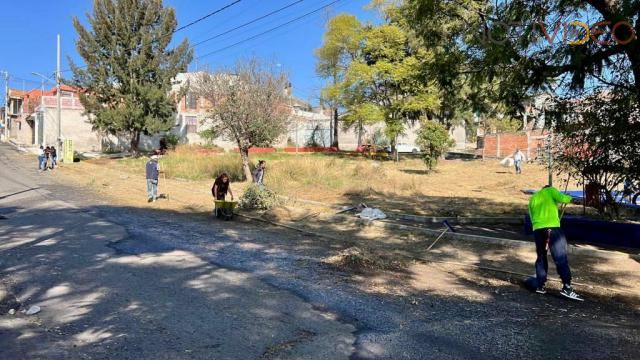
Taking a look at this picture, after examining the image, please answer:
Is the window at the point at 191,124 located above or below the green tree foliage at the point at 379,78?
below

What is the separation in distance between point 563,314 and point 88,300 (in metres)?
5.62

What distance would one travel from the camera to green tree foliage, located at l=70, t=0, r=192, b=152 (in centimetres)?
3700

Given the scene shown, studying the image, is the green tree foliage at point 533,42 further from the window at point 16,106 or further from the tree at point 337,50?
the window at point 16,106

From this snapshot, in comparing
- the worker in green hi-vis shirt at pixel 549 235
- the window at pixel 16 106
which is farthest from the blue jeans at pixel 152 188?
the window at pixel 16 106

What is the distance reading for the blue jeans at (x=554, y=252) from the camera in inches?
295

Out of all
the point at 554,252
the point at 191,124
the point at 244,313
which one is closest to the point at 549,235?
the point at 554,252

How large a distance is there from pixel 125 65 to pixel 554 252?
115 feet

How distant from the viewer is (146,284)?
23.6 ft

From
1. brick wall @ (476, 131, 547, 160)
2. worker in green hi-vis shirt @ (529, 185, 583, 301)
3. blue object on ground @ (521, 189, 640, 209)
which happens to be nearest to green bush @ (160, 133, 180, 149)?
brick wall @ (476, 131, 547, 160)

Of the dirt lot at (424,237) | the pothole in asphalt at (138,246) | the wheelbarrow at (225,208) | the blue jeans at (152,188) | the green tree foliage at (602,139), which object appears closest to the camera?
the dirt lot at (424,237)

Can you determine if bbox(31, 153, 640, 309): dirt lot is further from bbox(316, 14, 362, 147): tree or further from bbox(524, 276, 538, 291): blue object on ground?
bbox(316, 14, 362, 147): tree

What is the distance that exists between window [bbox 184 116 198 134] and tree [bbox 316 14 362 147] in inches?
529

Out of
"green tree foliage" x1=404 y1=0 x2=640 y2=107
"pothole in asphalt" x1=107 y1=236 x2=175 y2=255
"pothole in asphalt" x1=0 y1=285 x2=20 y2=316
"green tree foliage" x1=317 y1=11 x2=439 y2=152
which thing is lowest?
"pothole in asphalt" x1=0 y1=285 x2=20 y2=316

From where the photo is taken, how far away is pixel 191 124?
53969mm
